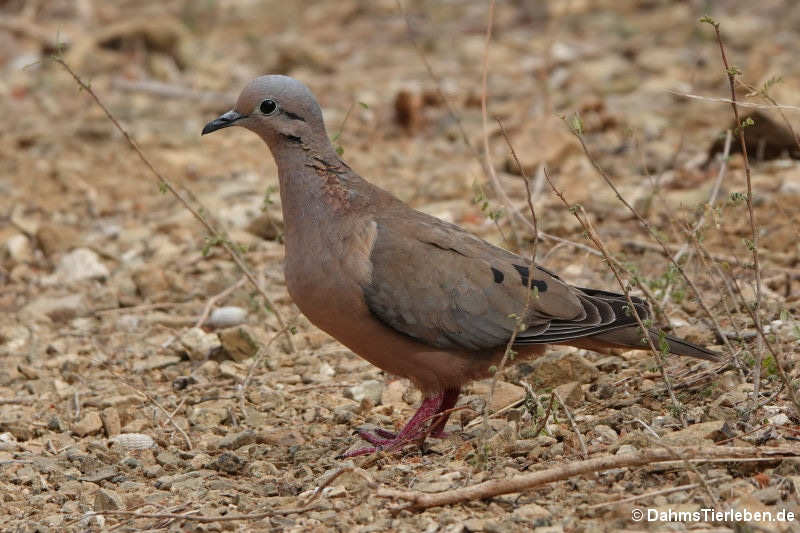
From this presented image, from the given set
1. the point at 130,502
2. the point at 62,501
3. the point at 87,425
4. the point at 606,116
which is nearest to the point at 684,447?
the point at 130,502

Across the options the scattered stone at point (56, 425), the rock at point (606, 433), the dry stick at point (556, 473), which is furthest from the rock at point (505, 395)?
the scattered stone at point (56, 425)

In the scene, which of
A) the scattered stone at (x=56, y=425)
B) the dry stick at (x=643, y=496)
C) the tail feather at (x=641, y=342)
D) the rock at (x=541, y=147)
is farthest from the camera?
the rock at (x=541, y=147)

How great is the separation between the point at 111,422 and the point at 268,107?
1495 millimetres

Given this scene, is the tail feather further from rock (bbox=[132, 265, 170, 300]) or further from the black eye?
rock (bbox=[132, 265, 170, 300])

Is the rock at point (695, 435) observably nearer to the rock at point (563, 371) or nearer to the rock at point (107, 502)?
the rock at point (563, 371)

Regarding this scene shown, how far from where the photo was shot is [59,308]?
20.4ft

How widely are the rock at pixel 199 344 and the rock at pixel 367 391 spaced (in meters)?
0.82

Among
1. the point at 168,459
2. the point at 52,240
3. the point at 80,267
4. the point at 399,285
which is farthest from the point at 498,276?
the point at 52,240

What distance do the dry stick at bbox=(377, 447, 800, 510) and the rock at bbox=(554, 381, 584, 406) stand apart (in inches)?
41.2

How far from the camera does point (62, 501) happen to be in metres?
4.07

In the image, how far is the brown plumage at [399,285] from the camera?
433 cm

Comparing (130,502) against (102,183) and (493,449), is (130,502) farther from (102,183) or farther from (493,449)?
(102,183)

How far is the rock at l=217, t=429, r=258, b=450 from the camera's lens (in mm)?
4648

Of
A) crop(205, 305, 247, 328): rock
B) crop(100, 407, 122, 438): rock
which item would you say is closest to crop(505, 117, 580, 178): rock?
crop(205, 305, 247, 328): rock
